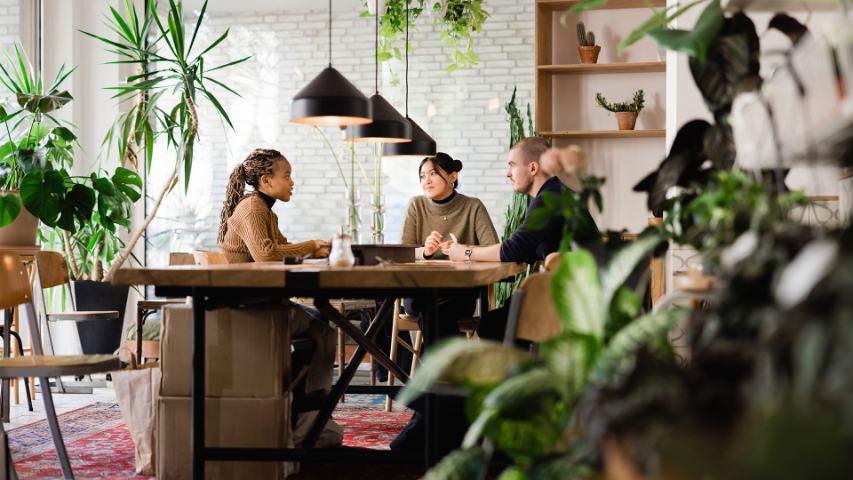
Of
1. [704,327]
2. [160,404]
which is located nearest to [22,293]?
[160,404]

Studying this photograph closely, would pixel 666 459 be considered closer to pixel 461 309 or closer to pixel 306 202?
pixel 461 309

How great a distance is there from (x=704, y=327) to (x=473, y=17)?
19.3 feet

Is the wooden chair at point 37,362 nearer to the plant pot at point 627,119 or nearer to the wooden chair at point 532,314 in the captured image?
the wooden chair at point 532,314

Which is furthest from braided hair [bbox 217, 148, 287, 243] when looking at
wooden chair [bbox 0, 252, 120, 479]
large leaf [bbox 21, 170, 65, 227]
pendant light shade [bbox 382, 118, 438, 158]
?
wooden chair [bbox 0, 252, 120, 479]

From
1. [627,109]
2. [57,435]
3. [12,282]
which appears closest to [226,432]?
[57,435]

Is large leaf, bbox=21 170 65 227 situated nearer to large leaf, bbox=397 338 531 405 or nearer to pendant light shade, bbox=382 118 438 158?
pendant light shade, bbox=382 118 438 158

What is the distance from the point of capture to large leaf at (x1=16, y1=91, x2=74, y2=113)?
598 cm

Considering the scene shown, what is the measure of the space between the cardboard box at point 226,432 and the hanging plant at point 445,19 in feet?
13.5

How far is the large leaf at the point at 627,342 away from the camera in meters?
1.46

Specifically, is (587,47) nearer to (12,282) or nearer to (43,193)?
(43,193)

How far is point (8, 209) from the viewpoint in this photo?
17.6 ft

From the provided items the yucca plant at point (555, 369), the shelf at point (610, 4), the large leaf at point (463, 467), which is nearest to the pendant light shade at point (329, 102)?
the yucca plant at point (555, 369)

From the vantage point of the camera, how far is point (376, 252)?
3.32 m

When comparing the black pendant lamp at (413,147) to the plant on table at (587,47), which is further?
the plant on table at (587,47)
